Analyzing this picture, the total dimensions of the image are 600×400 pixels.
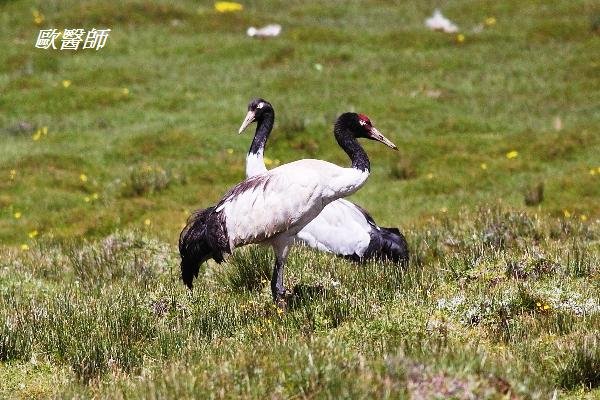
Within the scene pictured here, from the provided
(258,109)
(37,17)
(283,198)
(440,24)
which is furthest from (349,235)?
(37,17)

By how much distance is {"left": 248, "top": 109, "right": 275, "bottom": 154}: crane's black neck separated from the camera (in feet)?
40.1

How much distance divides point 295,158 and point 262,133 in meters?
7.67

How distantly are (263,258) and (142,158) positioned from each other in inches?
375

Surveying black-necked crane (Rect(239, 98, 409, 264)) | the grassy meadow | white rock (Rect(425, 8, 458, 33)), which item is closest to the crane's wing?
the grassy meadow

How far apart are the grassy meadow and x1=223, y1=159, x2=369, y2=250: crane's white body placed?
742 mm

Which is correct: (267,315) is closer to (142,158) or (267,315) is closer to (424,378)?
(424,378)

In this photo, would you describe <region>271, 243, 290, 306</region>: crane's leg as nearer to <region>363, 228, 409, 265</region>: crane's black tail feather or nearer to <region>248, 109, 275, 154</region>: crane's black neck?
<region>363, 228, 409, 265</region>: crane's black tail feather

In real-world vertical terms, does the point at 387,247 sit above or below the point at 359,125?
below

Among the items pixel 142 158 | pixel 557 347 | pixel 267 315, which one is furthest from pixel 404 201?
pixel 557 347

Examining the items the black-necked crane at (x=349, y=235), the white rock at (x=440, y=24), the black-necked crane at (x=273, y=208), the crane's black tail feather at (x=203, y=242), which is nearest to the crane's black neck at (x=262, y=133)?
the black-necked crane at (x=349, y=235)

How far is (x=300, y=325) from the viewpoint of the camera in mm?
8352

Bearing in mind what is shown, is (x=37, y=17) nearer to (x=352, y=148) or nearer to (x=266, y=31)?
(x=266, y=31)

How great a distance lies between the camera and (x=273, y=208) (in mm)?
9148

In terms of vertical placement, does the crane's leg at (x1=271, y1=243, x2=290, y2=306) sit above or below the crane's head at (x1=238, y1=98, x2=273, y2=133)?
below
